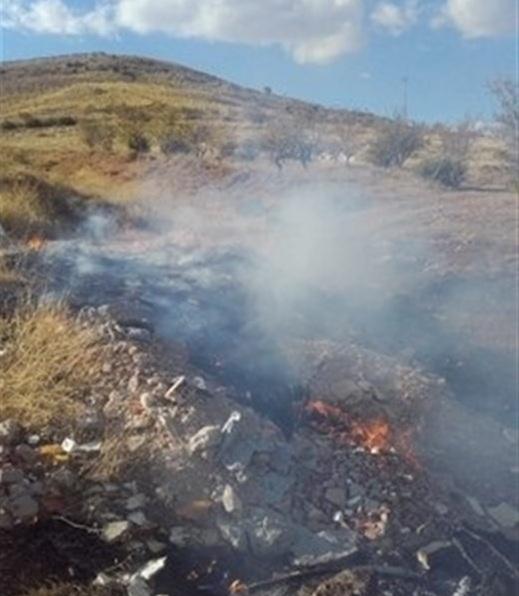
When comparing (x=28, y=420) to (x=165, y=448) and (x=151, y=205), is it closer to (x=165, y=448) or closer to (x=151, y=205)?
(x=165, y=448)

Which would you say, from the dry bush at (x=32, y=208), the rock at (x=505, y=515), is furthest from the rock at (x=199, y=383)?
the dry bush at (x=32, y=208)

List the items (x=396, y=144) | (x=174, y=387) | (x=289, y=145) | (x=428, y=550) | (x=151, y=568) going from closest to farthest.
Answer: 1. (x=151, y=568)
2. (x=428, y=550)
3. (x=174, y=387)
4. (x=289, y=145)
5. (x=396, y=144)

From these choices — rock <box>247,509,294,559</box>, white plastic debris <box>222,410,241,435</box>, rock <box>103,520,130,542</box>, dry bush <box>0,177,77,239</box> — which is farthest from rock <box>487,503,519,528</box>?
dry bush <box>0,177,77,239</box>

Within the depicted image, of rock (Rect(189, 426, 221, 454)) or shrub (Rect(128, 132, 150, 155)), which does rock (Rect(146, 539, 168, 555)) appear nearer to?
rock (Rect(189, 426, 221, 454))

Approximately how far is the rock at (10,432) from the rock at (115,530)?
86 centimetres

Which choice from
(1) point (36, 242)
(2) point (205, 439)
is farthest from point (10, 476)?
(1) point (36, 242)

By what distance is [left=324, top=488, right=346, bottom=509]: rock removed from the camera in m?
5.59

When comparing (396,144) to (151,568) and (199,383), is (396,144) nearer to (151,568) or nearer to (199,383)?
(199,383)

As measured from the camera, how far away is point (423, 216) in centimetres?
1359

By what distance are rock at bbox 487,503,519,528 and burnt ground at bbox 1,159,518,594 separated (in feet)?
0.16

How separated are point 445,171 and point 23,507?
1690 cm

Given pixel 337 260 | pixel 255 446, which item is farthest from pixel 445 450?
pixel 337 260

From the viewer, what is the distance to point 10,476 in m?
4.94

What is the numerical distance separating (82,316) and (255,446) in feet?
7.39
